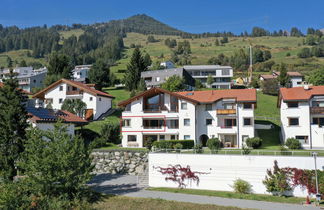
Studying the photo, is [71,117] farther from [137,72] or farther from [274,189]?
[137,72]

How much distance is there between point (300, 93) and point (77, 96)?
126 ft

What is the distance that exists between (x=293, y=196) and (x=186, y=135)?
18793mm

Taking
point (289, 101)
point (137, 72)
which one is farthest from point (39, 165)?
point (137, 72)

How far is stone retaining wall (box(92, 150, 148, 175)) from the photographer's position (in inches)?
1497

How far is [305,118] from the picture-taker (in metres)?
41.6

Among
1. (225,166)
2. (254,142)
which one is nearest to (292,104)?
(254,142)

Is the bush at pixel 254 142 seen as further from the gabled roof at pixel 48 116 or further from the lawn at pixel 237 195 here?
the gabled roof at pixel 48 116

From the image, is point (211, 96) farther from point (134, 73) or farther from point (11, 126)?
point (134, 73)

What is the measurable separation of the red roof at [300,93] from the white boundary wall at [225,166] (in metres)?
15.7

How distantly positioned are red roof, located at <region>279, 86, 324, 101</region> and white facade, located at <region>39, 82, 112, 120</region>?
31.8m

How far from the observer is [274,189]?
92.8 ft

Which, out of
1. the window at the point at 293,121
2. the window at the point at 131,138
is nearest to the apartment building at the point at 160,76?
the window at the point at 131,138

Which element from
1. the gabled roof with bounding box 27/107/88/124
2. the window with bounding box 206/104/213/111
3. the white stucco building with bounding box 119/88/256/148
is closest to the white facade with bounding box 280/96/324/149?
the white stucco building with bounding box 119/88/256/148

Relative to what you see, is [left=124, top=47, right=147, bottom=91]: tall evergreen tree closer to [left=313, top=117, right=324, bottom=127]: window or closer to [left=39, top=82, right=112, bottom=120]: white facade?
[left=39, top=82, right=112, bottom=120]: white facade
